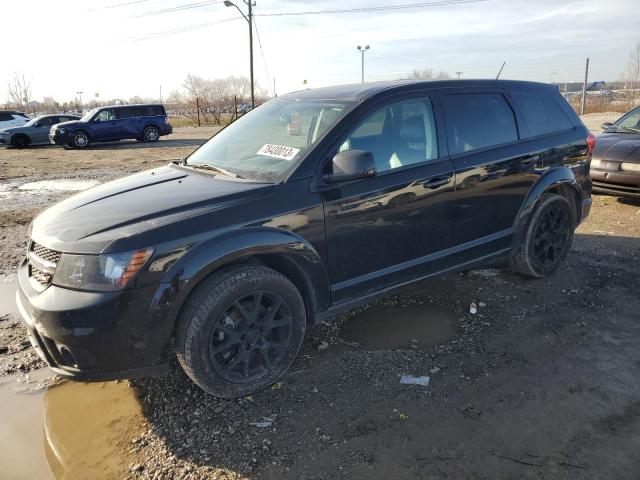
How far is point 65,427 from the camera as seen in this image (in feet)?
9.80

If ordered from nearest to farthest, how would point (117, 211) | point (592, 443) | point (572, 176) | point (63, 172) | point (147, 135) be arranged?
point (592, 443), point (117, 211), point (572, 176), point (63, 172), point (147, 135)

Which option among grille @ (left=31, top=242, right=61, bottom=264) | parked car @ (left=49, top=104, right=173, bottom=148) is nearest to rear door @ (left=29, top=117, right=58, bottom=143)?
parked car @ (left=49, top=104, right=173, bottom=148)

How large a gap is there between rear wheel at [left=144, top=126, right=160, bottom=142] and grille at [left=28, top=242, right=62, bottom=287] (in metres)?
20.6

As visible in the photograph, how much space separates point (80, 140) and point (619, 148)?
62.4 ft

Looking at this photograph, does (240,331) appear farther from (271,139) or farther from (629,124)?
(629,124)

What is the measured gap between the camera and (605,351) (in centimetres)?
356

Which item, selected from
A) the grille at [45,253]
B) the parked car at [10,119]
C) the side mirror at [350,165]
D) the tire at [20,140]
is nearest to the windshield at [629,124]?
the side mirror at [350,165]

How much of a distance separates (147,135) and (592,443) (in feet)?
73.3

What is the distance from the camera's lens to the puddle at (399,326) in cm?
376

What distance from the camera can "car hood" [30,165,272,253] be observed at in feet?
8.93

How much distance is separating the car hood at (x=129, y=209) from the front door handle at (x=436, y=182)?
3.99ft

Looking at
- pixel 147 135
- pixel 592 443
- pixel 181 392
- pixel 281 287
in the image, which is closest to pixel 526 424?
pixel 592 443

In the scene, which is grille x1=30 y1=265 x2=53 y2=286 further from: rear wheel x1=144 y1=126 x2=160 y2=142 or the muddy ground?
rear wheel x1=144 y1=126 x2=160 y2=142

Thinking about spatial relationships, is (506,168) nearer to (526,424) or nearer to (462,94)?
(462,94)
